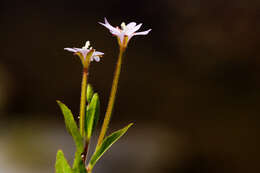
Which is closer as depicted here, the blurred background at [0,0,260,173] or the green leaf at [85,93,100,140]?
the green leaf at [85,93,100,140]

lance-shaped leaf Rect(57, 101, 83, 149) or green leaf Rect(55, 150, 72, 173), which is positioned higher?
lance-shaped leaf Rect(57, 101, 83, 149)

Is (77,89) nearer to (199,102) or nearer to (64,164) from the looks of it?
(199,102)

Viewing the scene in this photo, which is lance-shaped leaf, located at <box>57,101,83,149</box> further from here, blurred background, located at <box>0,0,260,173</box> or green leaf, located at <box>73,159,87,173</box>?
blurred background, located at <box>0,0,260,173</box>

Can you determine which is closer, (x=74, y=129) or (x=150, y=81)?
(x=74, y=129)

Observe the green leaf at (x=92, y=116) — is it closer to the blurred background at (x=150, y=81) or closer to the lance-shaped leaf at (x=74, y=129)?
the lance-shaped leaf at (x=74, y=129)

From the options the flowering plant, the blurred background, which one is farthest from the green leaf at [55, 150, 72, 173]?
the blurred background

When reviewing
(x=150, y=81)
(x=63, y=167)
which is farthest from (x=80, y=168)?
(x=150, y=81)

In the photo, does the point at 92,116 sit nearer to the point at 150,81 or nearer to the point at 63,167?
the point at 63,167

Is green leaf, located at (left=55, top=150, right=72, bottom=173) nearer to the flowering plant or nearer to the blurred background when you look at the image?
the flowering plant
